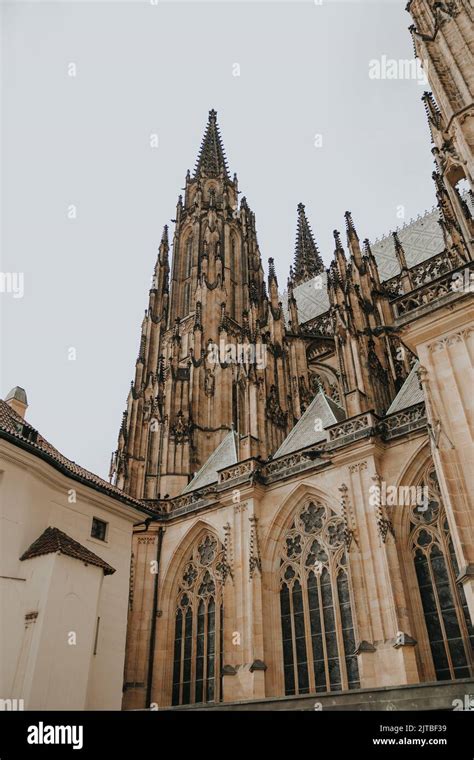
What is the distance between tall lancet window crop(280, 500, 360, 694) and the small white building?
4.62 metres

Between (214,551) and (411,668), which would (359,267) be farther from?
(411,668)

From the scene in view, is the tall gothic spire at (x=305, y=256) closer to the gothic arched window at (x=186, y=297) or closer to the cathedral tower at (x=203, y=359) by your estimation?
the cathedral tower at (x=203, y=359)

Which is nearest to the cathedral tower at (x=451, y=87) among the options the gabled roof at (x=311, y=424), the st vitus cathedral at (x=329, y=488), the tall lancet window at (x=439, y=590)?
the st vitus cathedral at (x=329, y=488)

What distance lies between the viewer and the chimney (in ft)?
57.3

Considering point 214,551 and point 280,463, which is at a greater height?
point 280,463

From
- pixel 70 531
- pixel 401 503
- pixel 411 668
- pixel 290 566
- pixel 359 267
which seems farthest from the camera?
pixel 359 267

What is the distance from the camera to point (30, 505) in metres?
12.0

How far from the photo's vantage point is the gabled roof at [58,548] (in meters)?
11.3

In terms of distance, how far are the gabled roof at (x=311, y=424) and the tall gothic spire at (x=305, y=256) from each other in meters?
25.4

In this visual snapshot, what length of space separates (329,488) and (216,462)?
6306 mm

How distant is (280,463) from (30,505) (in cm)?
788

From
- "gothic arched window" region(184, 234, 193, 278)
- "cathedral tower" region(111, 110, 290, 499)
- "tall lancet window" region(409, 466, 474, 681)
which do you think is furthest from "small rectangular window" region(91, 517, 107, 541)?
"gothic arched window" region(184, 234, 193, 278)
